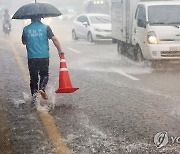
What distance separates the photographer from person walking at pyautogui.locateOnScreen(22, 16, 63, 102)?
289 inches

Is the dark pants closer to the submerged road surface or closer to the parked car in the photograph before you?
the submerged road surface

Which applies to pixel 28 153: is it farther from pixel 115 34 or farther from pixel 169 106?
pixel 115 34

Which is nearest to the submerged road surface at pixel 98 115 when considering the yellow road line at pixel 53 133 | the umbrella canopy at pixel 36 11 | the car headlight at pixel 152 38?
the yellow road line at pixel 53 133

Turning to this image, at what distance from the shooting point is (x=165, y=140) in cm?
526

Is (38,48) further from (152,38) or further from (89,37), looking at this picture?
(89,37)

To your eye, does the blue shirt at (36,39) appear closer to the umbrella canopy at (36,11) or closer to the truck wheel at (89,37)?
the umbrella canopy at (36,11)

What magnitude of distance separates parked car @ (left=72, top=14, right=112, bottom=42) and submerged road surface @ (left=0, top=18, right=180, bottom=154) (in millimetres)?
9504

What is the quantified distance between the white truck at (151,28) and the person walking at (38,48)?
4835 millimetres

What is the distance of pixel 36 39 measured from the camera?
738cm

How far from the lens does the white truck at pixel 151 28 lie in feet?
38.0

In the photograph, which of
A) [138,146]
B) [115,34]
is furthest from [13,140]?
[115,34]

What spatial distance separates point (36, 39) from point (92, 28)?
1405 cm

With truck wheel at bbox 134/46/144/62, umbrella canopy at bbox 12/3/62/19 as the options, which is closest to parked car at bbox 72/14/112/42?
truck wheel at bbox 134/46/144/62

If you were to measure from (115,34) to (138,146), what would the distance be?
10.8 metres
